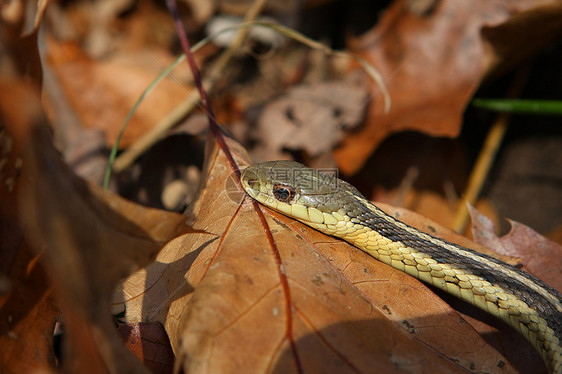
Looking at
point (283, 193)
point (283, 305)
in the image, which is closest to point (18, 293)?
point (283, 305)

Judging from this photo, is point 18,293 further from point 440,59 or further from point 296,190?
point 440,59

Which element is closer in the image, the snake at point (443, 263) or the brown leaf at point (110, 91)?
the snake at point (443, 263)

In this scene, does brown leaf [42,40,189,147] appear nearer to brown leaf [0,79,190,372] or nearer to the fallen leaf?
the fallen leaf

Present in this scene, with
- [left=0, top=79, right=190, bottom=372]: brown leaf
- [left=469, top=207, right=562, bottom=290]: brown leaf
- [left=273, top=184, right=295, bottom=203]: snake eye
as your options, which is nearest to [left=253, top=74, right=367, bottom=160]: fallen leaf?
[left=273, top=184, right=295, bottom=203]: snake eye

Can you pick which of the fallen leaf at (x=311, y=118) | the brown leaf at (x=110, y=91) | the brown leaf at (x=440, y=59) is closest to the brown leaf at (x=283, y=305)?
the fallen leaf at (x=311, y=118)

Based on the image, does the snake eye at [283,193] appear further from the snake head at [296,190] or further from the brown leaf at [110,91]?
the brown leaf at [110,91]

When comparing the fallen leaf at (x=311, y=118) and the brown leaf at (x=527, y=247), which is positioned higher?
the fallen leaf at (x=311, y=118)

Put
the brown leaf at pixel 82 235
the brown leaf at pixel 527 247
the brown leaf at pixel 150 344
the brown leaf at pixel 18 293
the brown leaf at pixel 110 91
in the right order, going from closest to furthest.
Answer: the brown leaf at pixel 82 235 < the brown leaf at pixel 18 293 < the brown leaf at pixel 150 344 < the brown leaf at pixel 527 247 < the brown leaf at pixel 110 91

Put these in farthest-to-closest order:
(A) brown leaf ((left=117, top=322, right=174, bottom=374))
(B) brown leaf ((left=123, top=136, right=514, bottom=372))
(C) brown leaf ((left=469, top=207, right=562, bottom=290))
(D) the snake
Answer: (C) brown leaf ((left=469, top=207, right=562, bottom=290)), (D) the snake, (A) brown leaf ((left=117, top=322, right=174, bottom=374)), (B) brown leaf ((left=123, top=136, right=514, bottom=372))
